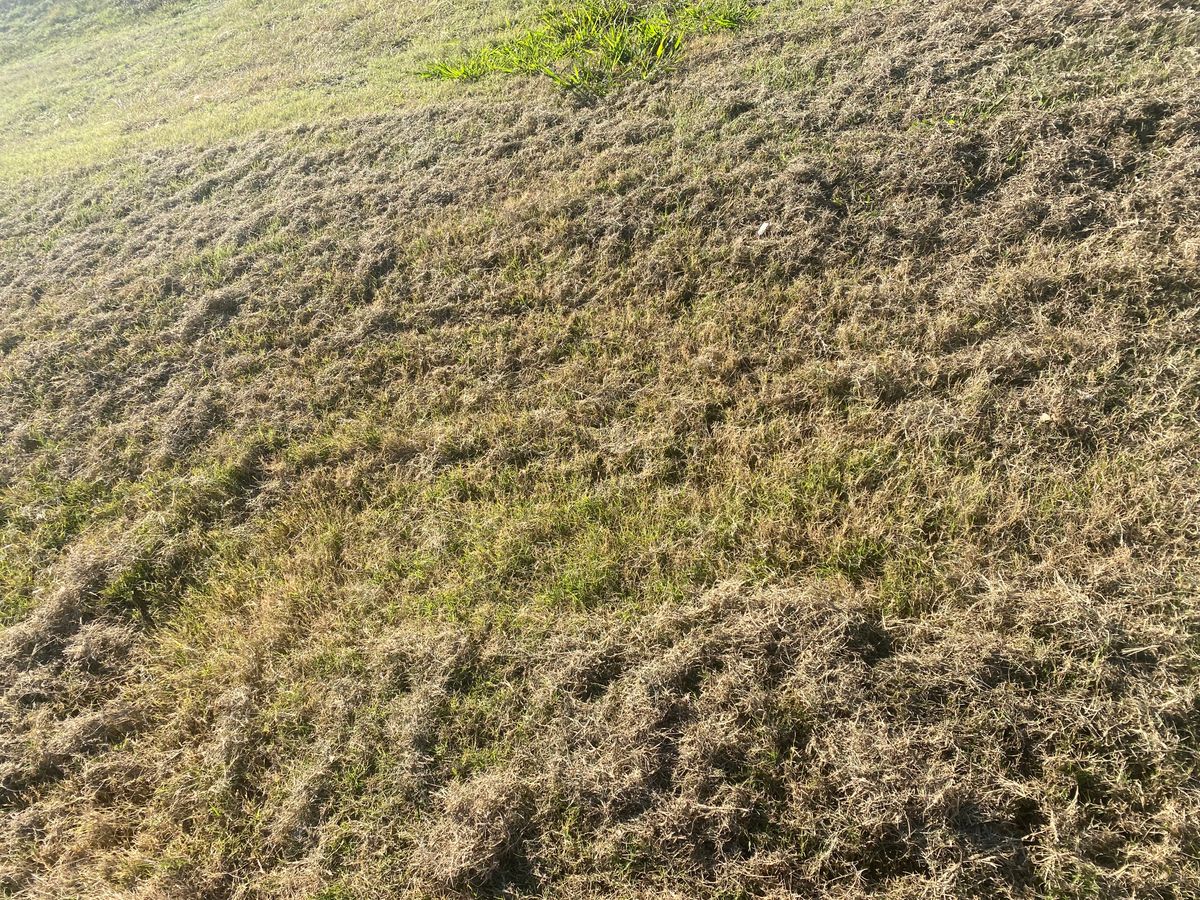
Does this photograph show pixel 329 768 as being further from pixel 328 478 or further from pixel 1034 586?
pixel 1034 586

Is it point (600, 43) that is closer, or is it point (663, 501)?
point (663, 501)

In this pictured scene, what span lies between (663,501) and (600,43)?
722 cm

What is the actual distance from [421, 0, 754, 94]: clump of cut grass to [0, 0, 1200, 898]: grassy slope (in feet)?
2.78

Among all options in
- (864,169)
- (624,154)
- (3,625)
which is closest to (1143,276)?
(864,169)

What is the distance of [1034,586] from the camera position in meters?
3.17

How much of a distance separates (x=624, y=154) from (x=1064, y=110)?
151 inches

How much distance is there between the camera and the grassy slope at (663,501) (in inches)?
109

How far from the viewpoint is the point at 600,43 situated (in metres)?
8.34

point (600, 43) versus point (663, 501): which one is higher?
point (600, 43)

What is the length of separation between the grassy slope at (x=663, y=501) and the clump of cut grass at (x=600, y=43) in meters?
0.85

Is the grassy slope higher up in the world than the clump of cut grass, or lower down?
lower down

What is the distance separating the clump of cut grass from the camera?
7.93 metres

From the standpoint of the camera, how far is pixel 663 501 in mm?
3957

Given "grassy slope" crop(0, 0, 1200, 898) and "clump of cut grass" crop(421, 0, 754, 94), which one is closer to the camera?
"grassy slope" crop(0, 0, 1200, 898)
